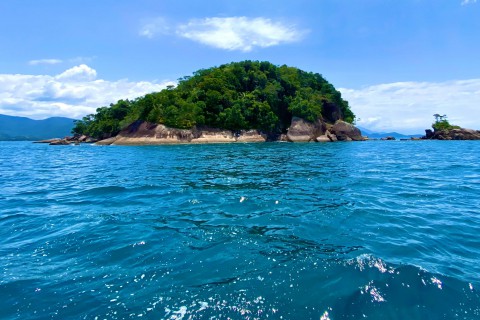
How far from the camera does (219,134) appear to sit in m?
66.8

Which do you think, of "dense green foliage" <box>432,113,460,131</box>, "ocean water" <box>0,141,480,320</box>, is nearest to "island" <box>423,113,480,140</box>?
"dense green foliage" <box>432,113,460,131</box>

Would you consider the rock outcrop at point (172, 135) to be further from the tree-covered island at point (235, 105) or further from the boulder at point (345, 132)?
the boulder at point (345, 132)

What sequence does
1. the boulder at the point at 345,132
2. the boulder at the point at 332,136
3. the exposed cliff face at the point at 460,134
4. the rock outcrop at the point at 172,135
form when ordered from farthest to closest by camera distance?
the exposed cliff face at the point at 460,134, the boulder at the point at 345,132, the boulder at the point at 332,136, the rock outcrop at the point at 172,135

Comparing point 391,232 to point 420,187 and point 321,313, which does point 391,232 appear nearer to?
point 321,313

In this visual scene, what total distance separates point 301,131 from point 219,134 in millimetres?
20232

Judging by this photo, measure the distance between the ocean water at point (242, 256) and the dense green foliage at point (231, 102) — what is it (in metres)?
55.5

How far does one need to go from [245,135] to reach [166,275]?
6426 centimetres

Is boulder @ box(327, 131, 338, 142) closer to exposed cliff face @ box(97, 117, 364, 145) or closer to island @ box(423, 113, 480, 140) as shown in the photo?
exposed cliff face @ box(97, 117, 364, 145)

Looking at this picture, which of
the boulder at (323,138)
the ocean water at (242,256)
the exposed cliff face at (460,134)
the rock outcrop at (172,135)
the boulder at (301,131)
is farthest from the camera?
the exposed cliff face at (460,134)

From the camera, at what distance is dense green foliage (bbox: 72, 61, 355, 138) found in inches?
2594

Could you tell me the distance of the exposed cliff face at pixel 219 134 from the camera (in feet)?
204

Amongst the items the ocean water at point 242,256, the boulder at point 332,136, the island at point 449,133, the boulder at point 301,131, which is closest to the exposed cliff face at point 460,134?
the island at point 449,133

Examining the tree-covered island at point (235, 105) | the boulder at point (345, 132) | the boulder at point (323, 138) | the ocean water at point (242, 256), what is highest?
the tree-covered island at point (235, 105)

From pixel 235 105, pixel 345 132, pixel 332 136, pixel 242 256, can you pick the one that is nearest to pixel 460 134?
pixel 345 132
